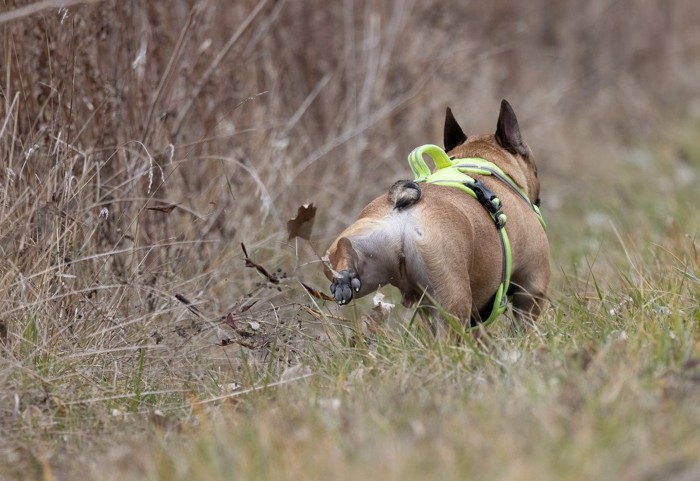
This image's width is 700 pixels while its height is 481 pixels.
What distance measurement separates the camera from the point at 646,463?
275cm

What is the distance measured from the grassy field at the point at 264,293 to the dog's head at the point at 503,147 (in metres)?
0.60

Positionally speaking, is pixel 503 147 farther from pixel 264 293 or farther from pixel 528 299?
pixel 264 293

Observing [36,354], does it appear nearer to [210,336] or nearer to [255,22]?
[210,336]

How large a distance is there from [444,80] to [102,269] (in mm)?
5440

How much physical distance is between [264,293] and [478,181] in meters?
1.37

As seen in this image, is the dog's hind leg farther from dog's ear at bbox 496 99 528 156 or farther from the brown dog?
dog's ear at bbox 496 99 528 156

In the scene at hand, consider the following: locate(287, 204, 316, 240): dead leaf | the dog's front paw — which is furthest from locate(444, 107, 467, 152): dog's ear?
the dog's front paw

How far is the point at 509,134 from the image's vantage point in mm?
5184

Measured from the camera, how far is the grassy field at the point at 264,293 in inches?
120

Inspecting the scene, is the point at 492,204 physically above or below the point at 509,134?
below

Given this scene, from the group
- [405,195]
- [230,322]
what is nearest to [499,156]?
[405,195]

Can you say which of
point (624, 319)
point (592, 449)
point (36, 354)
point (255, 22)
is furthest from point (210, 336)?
point (255, 22)

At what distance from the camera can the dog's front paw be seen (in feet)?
13.5

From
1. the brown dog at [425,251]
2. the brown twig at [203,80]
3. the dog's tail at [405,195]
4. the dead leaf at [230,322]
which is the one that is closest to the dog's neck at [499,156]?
the brown dog at [425,251]
